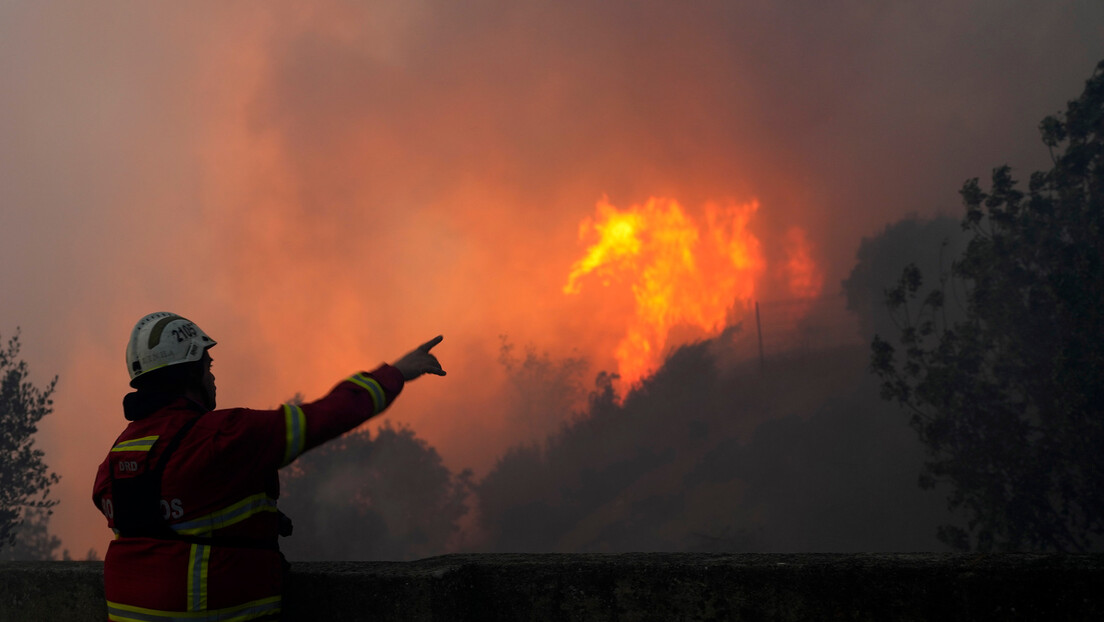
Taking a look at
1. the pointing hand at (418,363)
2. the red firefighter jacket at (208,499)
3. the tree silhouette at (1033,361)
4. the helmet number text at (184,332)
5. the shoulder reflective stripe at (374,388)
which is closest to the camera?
the red firefighter jacket at (208,499)

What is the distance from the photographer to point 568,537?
119 meters

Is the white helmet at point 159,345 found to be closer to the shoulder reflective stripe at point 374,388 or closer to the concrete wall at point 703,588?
the shoulder reflective stripe at point 374,388

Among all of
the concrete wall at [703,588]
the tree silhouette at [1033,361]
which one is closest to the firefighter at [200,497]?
the concrete wall at [703,588]

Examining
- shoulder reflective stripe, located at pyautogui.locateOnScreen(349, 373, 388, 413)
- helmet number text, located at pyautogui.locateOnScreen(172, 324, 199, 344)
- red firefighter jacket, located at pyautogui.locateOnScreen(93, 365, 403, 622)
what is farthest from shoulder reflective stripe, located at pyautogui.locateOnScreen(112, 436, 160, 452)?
shoulder reflective stripe, located at pyautogui.locateOnScreen(349, 373, 388, 413)

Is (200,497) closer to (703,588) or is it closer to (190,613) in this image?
(190,613)

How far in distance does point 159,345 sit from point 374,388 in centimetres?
81

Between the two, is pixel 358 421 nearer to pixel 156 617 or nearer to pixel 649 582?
pixel 156 617

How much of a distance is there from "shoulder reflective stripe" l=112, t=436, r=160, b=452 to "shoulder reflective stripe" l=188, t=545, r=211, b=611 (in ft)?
1.17

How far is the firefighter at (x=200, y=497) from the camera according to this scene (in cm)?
242

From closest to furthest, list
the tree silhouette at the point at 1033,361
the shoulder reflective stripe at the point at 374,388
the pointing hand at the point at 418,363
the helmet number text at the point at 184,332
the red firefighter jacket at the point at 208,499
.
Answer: the red firefighter jacket at the point at 208,499, the shoulder reflective stripe at the point at 374,388, the helmet number text at the point at 184,332, the pointing hand at the point at 418,363, the tree silhouette at the point at 1033,361

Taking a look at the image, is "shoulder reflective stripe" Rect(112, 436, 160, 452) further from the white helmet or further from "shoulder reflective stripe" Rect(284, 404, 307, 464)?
"shoulder reflective stripe" Rect(284, 404, 307, 464)

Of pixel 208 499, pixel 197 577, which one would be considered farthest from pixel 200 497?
pixel 197 577

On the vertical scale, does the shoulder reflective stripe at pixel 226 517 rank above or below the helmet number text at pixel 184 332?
below

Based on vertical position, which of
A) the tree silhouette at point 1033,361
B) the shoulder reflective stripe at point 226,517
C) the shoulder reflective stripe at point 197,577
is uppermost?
the tree silhouette at point 1033,361
